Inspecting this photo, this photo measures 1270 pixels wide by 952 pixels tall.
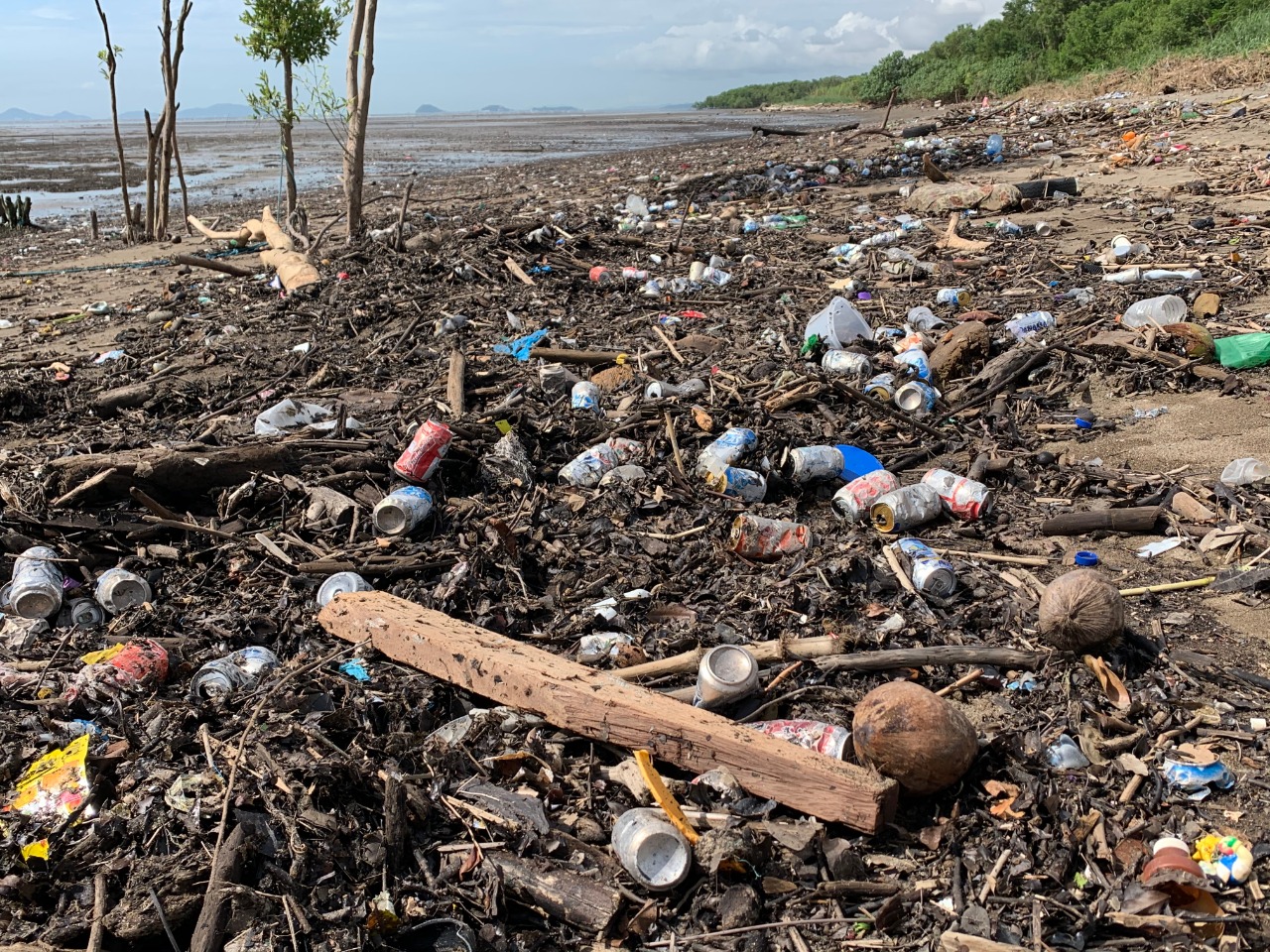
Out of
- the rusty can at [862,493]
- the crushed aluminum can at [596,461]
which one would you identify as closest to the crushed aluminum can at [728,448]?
the crushed aluminum can at [596,461]

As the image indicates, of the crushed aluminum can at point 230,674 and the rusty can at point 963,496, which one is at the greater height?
the rusty can at point 963,496

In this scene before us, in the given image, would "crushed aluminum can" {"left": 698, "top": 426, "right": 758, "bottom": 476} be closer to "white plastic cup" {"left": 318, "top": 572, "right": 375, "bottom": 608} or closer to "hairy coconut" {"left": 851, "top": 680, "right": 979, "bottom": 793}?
"white plastic cup" {"left": 318, "top": 572, "right": 375, "bottom": 608}

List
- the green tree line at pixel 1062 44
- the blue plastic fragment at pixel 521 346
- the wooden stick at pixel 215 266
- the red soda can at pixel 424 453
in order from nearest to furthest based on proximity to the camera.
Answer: the red soda can at pixel 424 453, the blue plastic fragment at pixel 521 346, the wooden stick at pixel 215 266, the green tree line at pixel 1062 44

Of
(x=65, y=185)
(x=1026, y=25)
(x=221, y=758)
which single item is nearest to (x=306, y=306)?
(x=221, y=758)

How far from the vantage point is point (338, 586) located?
3445 millimetres

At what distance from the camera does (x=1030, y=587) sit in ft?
10.9

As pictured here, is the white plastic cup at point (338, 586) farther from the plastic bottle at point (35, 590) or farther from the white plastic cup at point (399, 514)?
the plastic bottle at point (35, 590)

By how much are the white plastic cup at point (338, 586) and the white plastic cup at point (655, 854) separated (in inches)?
66.9

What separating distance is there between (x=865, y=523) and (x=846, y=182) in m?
10.2

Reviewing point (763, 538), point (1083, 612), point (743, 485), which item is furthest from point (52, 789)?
point (1083, 612)

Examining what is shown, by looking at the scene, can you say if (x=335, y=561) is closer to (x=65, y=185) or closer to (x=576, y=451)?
(x=576, y=451)

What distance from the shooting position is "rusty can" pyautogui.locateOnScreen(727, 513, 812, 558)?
3.69 m

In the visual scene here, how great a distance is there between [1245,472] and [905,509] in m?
1.49

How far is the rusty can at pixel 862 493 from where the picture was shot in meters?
3.94
